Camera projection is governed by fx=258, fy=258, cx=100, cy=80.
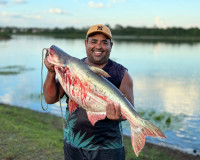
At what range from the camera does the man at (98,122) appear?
111 inches

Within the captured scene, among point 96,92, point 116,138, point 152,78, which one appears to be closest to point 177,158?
point 116,138

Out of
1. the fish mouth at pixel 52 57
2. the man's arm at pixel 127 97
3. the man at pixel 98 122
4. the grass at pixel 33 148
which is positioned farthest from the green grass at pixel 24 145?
the fish mouth at pixel 52 57

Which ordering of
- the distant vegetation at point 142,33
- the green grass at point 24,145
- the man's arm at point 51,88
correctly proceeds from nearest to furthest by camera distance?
1. the man's arm at point 51,88
2. the green grass at point 24,145
3. the distant vegetation at point 142,33

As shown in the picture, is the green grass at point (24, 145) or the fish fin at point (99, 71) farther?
the green grass at point (24, 145)

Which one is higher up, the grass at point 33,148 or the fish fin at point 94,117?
the fish fin at point 94,117

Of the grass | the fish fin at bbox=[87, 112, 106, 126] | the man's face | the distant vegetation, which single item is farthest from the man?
the distant vegetation

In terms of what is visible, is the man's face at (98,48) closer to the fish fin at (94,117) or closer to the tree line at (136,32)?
the fish fin at (94,117)

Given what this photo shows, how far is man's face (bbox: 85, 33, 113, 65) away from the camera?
2.82 meters

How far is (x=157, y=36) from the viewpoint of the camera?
136000mm

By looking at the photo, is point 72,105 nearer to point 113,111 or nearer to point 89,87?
point 89,87

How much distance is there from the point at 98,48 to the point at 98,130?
2.93 feet

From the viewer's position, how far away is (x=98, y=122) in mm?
2797

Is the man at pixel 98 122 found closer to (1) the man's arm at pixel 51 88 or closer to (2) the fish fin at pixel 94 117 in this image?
(1) the man's arm at pixel 51 88

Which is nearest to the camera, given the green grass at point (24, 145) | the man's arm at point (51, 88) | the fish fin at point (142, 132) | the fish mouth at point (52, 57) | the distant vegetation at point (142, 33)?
the fish fin at point (142, 132)
